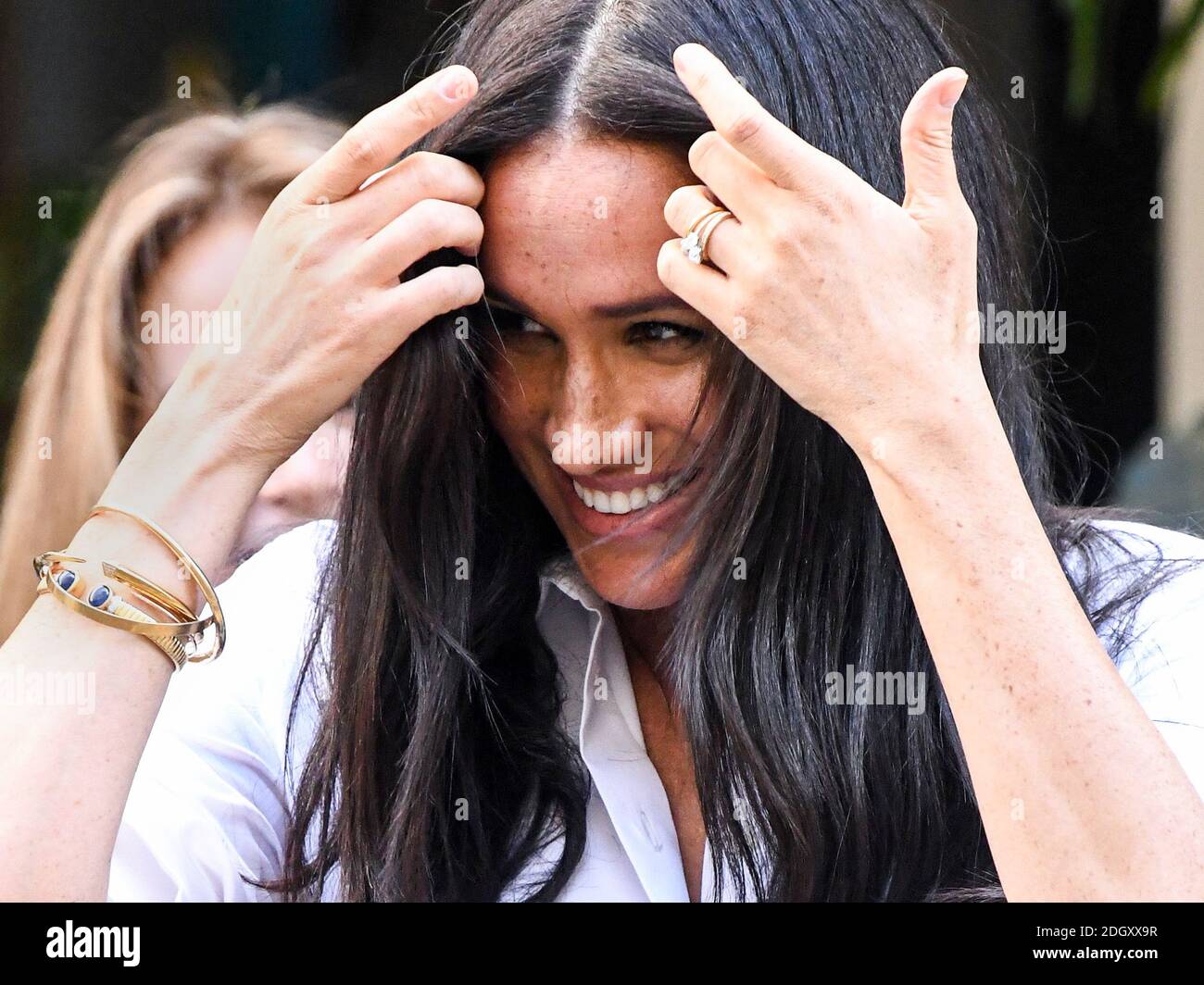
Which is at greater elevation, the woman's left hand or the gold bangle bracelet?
the woman's left hand

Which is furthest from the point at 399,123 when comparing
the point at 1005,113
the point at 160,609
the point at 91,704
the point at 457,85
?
the point at 1005,113

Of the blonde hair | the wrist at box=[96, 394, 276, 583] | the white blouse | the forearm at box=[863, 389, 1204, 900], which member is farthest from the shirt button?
the blonde hair

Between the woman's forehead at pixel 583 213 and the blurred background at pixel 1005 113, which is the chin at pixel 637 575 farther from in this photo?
the blurred background at pixel 1005 113

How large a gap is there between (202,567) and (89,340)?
1.27m

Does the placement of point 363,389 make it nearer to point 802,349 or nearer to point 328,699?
point 328,699

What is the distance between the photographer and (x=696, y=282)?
1.44 m

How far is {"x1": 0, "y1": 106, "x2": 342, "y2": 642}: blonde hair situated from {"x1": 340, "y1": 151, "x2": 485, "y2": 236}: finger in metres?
1.21

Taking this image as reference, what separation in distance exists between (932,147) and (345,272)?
0.62 metres

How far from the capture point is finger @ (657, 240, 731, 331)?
1.43 meters

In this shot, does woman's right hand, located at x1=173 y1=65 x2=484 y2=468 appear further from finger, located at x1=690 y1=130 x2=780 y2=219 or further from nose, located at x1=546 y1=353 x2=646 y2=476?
finger, located at x1=690 y1=130 x2=780 y2=219

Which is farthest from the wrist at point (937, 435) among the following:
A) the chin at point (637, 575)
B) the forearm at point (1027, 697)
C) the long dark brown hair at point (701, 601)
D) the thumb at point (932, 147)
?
the chin at point (637, 575)

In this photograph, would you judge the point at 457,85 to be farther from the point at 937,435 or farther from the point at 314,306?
the point at 937,435

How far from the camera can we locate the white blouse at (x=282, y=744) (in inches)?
64.3

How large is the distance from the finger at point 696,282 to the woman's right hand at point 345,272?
0.22 metres
